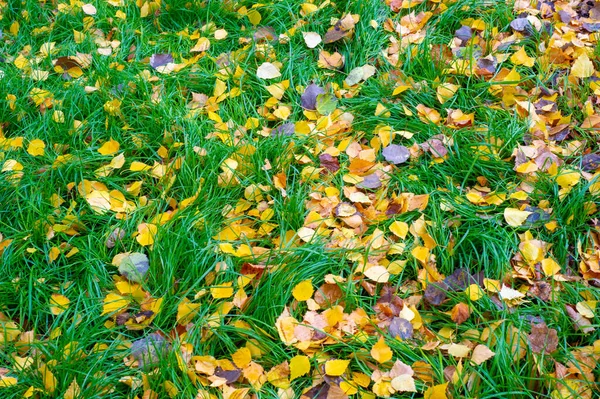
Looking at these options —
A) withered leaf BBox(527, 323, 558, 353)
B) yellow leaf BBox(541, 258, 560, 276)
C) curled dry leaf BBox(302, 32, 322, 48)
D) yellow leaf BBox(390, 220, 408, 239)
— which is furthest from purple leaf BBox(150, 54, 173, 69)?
withered leaf BBox(527, 323, 558, 353)

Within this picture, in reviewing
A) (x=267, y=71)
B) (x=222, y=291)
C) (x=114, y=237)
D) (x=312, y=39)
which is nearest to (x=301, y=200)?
(x=222, y=291)

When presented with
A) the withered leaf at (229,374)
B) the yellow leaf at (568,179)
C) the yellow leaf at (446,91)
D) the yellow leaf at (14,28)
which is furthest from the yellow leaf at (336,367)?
the yellow leaf at (14,28)

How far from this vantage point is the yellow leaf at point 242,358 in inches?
78.5

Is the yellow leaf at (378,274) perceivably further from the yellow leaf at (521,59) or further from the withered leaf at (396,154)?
the yellow leaf at (521,59)

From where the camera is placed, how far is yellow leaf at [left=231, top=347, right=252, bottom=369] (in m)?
2.00

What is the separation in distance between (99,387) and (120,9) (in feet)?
8.26

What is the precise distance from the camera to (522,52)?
3.02 m

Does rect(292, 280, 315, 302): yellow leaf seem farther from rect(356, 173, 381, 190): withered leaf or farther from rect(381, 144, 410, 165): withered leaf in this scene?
rect(381, 144, 410, 165): withered leaf

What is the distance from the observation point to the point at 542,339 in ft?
6.30

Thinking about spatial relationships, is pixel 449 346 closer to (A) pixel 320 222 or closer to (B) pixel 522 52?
(A) pixel 320 222

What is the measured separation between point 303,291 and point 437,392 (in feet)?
1.90

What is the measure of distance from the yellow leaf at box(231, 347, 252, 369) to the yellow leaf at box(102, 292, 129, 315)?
47 cm

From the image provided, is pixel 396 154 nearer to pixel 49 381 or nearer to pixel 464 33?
pixel 464 33

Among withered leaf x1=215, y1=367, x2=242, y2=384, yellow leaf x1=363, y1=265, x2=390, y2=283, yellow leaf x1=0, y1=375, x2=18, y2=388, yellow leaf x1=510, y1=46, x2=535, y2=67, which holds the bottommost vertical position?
withered leaf x1=215, y1=367, x2=242, y2=384
